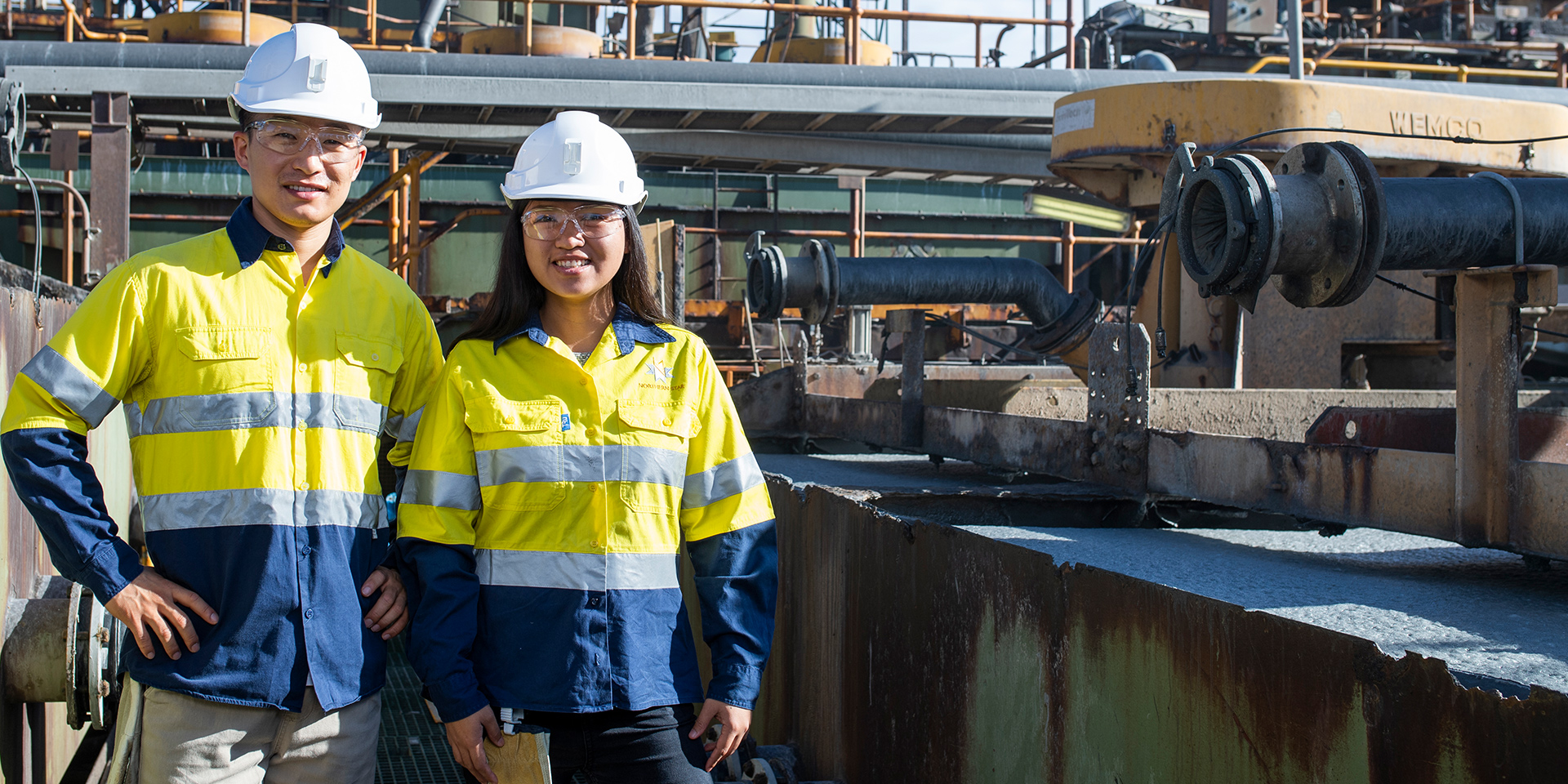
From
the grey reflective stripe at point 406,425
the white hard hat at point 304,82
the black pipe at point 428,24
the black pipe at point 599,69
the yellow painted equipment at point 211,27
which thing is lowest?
the grey reflective stripe at point 406,425

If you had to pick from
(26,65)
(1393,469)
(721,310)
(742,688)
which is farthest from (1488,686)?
(721,310)

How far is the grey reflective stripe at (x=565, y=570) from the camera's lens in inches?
81.1

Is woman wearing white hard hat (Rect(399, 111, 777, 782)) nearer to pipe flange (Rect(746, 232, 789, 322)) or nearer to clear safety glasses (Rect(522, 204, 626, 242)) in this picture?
clear safety glasses (Rect(522, 204, 626, 242))

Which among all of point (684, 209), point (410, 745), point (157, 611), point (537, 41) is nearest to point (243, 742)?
point (157, 611)

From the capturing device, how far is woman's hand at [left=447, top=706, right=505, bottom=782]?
198 centimetres

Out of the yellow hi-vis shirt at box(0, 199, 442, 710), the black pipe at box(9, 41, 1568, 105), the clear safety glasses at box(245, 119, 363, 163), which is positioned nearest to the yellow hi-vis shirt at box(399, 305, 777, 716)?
the yellow hi-vis shirt at box(0, 199, 442, 710)

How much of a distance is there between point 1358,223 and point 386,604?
2129 millimetres

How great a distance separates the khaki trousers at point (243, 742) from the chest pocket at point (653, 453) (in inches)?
22.9

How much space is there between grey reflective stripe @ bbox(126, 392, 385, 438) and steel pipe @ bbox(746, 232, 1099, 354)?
11.4 ft

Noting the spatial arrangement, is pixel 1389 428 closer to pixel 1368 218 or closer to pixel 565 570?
pixel 1368 218

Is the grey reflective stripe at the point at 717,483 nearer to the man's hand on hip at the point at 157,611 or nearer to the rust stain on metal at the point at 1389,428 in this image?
the man's hand on hip at the point at 157,611

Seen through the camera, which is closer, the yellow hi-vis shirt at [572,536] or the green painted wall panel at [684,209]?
the yellow hi-vis shirt at [572,536]

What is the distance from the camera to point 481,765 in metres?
2.00

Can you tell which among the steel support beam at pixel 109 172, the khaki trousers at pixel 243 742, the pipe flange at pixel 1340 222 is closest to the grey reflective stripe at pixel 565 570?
the khaki trousers at pixel 243 742
